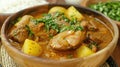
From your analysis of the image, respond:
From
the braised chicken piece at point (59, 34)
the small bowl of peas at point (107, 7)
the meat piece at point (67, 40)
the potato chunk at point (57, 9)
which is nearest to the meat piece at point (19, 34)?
the braised chicken piece at point (59, 34)

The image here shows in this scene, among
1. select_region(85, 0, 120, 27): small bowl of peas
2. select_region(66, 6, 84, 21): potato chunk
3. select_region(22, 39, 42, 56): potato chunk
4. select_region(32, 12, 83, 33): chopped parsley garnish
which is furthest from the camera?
select_region(85, 0, 120, 27): small bowl of peas

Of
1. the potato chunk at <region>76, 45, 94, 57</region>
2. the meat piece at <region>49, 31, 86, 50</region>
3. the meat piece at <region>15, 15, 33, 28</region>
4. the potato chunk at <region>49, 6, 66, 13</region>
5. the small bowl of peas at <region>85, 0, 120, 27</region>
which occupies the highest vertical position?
the meat piece at <region>15, 15, 33, 28</region>

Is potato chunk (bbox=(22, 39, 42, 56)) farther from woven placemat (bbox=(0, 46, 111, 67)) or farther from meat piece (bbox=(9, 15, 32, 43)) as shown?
woven placemat (bbox=(0, 46, 111, 67))

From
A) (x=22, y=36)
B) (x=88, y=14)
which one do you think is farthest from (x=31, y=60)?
A: (x=88, y=14)

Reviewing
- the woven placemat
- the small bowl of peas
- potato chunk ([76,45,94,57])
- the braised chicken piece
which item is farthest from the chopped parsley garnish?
the small bowl of peas

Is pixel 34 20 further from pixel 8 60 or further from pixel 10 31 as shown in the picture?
pixel 8 60

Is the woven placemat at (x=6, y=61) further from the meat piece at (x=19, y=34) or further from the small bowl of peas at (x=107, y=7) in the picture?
the small bowl of peas at (x=107, y=7)
